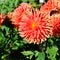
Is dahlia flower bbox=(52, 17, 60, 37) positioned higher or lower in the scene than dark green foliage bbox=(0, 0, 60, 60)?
higher

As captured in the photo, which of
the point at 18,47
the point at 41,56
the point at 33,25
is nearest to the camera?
the point at 33,25

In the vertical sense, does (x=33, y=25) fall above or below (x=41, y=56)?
above

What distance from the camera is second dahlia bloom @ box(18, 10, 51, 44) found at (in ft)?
6.17

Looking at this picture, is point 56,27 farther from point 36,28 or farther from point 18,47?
point 18,47

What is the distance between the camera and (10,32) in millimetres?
2301

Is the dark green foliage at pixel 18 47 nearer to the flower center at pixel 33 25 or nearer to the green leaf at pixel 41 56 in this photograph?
the green leaf at pixel 41 56

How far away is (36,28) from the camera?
1888 mm

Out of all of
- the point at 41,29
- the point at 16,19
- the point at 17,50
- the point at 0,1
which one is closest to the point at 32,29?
the point at 41,29

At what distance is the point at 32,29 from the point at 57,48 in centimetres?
25

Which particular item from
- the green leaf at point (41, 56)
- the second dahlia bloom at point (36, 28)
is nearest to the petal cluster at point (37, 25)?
the second dahlia bloom at point (36, 28)

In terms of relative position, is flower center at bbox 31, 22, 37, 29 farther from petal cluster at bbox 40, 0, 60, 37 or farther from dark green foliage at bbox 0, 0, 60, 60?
dark green foliage at bbox 0, 0, 60, 60

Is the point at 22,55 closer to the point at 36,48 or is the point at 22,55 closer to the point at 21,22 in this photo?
the point at 36,48

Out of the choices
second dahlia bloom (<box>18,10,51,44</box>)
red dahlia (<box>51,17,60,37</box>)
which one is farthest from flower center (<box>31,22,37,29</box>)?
red dahlia (<box>51,17,60,37</box>)

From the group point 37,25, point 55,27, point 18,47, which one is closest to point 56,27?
point 55,27
